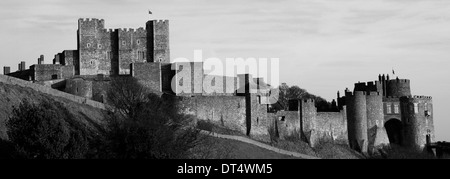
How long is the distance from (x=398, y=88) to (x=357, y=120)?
23.4 ft

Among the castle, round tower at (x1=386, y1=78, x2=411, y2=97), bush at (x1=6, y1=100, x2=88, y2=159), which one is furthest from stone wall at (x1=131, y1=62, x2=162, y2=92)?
bush at (x1=6, y1=100, x2=88, y2=159)

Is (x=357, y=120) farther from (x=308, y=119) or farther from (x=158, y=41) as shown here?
(x=158, y=41)

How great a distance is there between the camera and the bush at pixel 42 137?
30781mm

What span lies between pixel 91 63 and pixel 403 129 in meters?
25.6

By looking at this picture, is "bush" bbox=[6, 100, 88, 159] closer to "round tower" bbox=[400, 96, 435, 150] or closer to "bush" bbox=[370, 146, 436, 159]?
"bush" bbox=[370, 146, 436, 159]

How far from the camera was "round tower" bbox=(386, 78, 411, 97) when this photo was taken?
67.9 meters

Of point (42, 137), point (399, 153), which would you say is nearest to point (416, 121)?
point (399, 153)

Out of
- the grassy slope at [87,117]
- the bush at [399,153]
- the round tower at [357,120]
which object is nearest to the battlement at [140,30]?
the round tower at [357,120]

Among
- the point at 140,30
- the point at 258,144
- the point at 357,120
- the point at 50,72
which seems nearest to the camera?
the point at 258,144

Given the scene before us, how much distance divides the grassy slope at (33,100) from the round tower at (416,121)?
28.5 metres

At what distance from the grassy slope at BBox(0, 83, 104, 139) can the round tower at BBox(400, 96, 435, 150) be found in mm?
28457

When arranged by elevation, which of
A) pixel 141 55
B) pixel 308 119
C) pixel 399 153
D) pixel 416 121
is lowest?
pixel 399 153

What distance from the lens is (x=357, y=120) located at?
6291 centimetres
